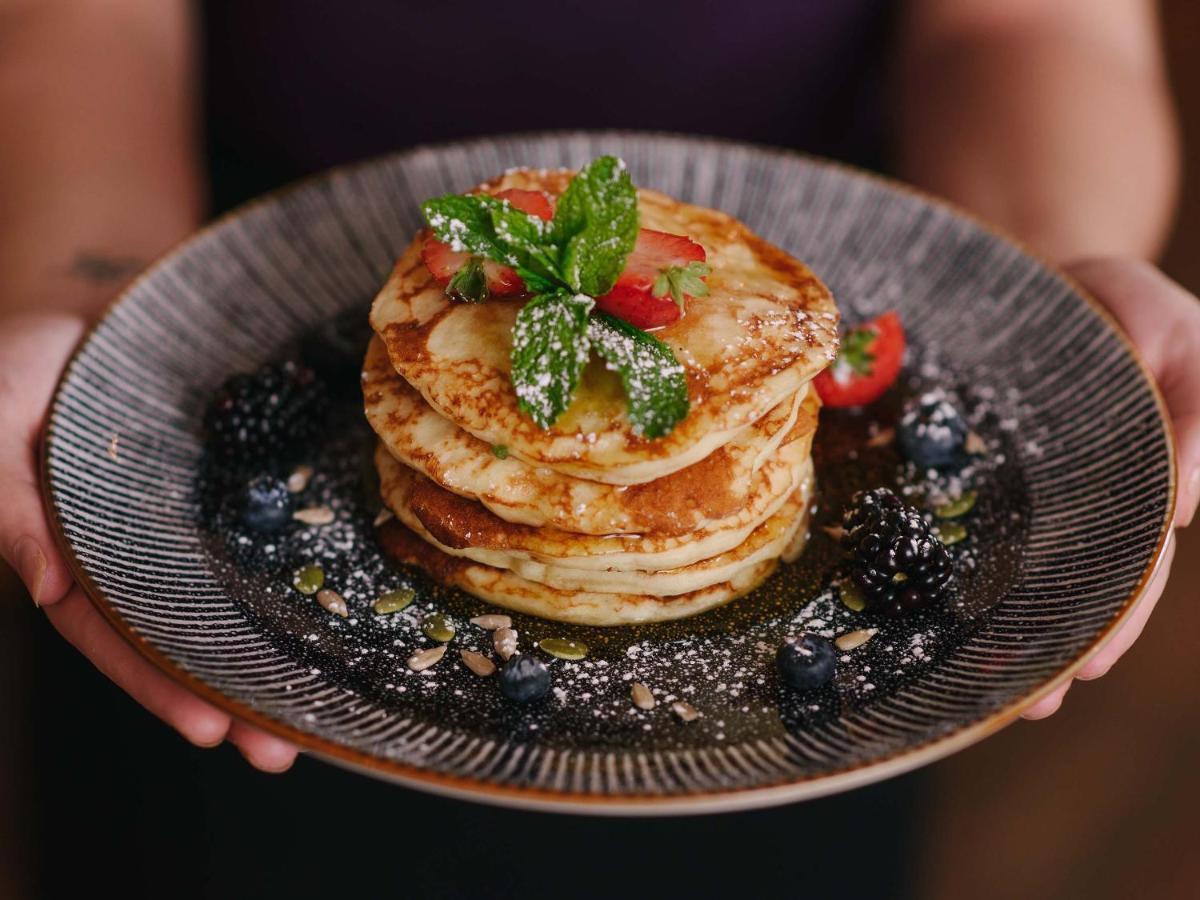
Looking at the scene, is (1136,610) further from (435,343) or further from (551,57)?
(551,57)

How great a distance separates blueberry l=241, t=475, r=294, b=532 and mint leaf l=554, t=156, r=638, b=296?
1.95 feet

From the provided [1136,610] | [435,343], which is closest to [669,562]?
[435,343]

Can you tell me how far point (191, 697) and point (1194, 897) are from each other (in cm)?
250

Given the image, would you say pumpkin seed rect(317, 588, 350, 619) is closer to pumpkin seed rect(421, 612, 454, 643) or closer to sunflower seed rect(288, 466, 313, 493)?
pumpkin seed rect(421, 612, 454, 643)

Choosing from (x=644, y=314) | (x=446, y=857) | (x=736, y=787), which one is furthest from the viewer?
(x=446, y=857)

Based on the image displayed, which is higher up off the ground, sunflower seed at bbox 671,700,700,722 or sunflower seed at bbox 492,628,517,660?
sunflower seed at bbox 671,700,700,722

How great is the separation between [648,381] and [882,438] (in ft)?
2.29

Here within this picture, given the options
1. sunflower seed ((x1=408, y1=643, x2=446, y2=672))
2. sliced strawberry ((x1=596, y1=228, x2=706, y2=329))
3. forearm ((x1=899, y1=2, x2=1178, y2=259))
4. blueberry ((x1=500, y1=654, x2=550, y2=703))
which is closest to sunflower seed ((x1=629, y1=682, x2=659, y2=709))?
blueberry ((x1=500, y1=654, x2=550, y2=703))

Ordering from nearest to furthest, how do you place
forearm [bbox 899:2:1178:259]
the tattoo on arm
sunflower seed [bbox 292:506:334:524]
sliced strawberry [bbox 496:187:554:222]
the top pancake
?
1. the top pancake
2. sliced strawberry [bbox 496:187:554:222]
3. sunflower seed [bbox 292:506:334:524]
4. the tattoo on arm
5. forearm [bbox 899:2:1178:259]

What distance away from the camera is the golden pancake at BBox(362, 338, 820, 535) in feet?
4.75

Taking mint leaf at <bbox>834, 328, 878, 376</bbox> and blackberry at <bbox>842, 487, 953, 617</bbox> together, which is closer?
blackberry at <bbox>842, 487, 953, 617</bbox>

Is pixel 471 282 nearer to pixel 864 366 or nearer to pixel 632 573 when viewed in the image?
pixel 632 573

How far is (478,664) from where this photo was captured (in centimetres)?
146

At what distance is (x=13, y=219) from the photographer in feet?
7.38
